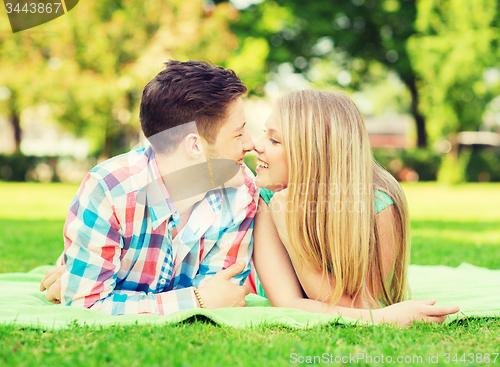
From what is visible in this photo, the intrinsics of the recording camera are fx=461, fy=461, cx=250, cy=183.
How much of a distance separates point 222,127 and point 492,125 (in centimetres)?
5457

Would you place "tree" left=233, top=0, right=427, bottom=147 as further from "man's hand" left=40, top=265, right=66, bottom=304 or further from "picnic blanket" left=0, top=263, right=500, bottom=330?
"man's hand" left=40, top=265, right=66, bottom=304

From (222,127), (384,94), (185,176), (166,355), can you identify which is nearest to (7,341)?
(166,355)

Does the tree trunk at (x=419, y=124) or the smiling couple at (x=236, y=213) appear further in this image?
the tree trunk at (x=419, y=124)

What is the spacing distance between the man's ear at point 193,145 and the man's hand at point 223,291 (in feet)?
2.54

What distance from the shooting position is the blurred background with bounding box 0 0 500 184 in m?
16.2

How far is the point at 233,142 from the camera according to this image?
3.20 m

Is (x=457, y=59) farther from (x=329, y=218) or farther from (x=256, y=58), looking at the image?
(x=329, y=218)

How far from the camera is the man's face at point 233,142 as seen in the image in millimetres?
3176

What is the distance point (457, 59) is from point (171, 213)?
737 inches

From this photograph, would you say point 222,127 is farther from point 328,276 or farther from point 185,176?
point 328,276

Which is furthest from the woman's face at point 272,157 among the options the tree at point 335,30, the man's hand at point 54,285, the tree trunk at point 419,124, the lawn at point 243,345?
the tree trunk at point 419,124

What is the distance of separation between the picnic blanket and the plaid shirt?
156 mm

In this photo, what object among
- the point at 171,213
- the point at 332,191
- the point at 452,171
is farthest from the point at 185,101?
the point at 452,171

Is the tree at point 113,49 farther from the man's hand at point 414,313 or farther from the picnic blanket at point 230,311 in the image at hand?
the man's hand at point 414,313
